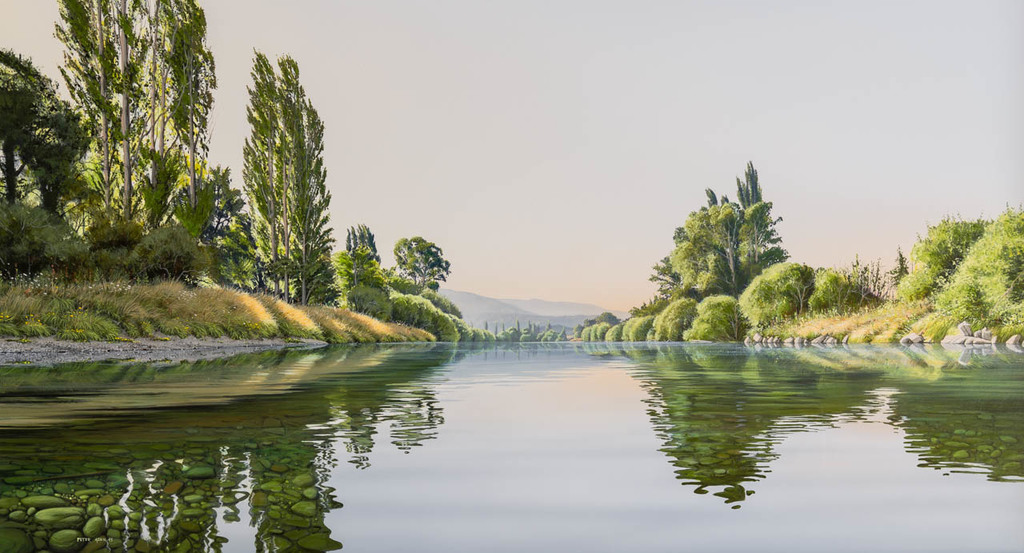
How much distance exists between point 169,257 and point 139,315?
611 centimetres

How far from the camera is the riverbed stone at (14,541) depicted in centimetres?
202

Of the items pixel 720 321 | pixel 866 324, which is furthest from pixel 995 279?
pixel 720 321

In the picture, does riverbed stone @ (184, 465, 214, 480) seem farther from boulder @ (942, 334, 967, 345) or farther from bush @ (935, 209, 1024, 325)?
boulder @ (942, 334, 967, 345)

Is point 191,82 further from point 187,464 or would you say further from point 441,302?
point 441,302

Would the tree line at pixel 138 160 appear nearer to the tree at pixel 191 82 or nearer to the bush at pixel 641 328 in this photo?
the tree at pixel 191 82

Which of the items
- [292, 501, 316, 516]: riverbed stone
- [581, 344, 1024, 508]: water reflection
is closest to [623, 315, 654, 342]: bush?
[581, 344, 1024, 508]: water reflection

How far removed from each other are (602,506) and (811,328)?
33583 millimetres

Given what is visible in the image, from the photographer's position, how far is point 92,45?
20891 mm

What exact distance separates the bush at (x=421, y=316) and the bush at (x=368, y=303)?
2179 mm

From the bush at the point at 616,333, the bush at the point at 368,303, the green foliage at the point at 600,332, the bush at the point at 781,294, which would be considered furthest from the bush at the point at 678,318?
the green foliage at the point at 600,332

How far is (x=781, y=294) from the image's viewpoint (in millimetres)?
36938

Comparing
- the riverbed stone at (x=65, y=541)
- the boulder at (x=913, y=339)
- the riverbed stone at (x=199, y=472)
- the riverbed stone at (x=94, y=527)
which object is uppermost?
the boulder at (x=913, y=339)

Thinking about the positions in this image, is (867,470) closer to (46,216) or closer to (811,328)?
(46,216)

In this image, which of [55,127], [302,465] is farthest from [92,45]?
[302,465]
